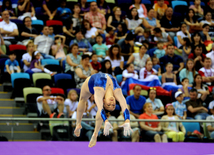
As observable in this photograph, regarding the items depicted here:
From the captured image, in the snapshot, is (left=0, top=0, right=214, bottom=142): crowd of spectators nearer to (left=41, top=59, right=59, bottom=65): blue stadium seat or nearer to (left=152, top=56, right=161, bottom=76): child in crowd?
(left=152, top=56, right=161, bottom=76): child in crowd

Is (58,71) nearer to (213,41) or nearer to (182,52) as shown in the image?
(182,52)

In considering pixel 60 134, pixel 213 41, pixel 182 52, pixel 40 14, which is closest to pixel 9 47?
pixel 40 14

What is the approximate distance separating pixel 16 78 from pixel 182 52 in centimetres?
450

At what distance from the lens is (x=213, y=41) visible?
10.5m

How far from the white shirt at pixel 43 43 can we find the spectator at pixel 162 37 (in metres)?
2.92

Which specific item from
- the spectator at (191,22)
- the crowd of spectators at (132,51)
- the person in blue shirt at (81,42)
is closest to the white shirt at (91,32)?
the crowd of spectators at (132,51)

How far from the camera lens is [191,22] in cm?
1088

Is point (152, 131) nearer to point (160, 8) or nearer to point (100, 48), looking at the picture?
point (100, 48)

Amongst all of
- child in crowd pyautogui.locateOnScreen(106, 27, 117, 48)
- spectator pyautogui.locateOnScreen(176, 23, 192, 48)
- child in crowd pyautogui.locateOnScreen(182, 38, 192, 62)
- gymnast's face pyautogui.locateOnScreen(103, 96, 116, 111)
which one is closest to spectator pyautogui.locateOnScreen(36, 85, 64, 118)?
gymnast's face pyautogui.locateOnScreen(103, 96, 116, 111)

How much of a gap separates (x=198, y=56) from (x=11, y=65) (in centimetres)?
463

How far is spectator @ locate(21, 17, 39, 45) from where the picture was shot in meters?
9.16

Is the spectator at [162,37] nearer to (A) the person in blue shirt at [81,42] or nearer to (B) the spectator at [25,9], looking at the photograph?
(A) the person in blue shirt at [81,42]
